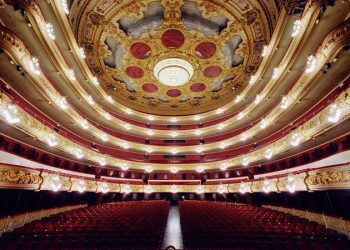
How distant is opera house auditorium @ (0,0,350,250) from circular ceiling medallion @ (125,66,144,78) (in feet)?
0.49

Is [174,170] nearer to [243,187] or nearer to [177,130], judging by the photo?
[177,130]

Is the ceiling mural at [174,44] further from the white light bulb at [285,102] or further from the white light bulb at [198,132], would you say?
the white light bulb at [198,132]

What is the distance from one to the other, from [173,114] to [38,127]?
526 inches

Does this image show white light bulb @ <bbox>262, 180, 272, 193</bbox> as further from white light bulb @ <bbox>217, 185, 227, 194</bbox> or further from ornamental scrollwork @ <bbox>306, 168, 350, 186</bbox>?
white light bulb @ <bbox>217, 185, 227, 194</bbox>

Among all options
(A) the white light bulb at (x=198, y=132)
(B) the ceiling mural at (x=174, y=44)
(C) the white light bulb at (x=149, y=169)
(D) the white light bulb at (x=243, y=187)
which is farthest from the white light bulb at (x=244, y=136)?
(C) the white light bulb at (x=149, y=169)

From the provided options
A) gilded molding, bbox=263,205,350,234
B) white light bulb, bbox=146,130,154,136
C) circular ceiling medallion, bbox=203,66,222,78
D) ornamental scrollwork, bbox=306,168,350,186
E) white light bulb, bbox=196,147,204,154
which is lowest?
gilded molding, bbox=263,205,350,234

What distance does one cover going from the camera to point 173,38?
10773mm

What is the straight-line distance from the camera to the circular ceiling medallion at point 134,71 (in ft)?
43.2

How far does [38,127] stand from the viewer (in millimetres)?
8352

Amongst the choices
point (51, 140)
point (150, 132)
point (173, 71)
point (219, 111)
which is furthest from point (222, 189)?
point (51, 140)

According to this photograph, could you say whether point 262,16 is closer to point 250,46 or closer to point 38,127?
point 250,46

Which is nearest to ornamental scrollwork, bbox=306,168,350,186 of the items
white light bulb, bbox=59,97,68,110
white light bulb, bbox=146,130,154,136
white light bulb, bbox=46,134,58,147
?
white light bulb, bbox=46,134,58,147

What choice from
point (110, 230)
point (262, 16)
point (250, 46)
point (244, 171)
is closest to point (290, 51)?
point (262, 16)

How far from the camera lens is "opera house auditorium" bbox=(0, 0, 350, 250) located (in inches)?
215
